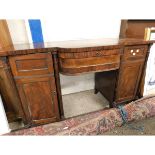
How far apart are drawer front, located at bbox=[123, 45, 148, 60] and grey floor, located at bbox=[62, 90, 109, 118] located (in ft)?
2.37

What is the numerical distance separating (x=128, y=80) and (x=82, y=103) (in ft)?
2.24

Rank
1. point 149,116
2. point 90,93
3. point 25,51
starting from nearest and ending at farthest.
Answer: point 149,116
point 25,51
point 90,93

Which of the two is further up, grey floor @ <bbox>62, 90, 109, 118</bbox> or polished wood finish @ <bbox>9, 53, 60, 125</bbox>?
polished wood finish @ <bbox>9, 53, 60, 125</bbox>

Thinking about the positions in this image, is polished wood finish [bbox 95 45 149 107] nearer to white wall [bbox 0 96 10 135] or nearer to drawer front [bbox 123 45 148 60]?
drawer front [bbox 123 45 148 60]

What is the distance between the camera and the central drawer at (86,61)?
107 cm

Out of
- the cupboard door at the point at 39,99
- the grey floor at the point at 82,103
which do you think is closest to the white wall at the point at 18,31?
the cupboard door at the point at 39,99

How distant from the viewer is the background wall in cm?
138

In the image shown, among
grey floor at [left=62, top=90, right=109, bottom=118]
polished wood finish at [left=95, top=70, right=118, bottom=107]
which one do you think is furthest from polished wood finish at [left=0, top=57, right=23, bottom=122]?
polished wood finish at [left=95, top=70, right=118, bottom=107]

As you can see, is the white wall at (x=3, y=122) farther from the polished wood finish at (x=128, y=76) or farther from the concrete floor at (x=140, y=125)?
the polished wood finish at (x=128, y=76)

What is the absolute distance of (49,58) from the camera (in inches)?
40.2

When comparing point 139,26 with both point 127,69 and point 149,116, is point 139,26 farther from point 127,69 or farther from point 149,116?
point 149,116

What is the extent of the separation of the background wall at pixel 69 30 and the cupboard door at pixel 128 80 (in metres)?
0.61

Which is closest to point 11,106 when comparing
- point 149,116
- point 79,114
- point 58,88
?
point 58,88

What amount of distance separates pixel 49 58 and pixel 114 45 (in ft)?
1.97
